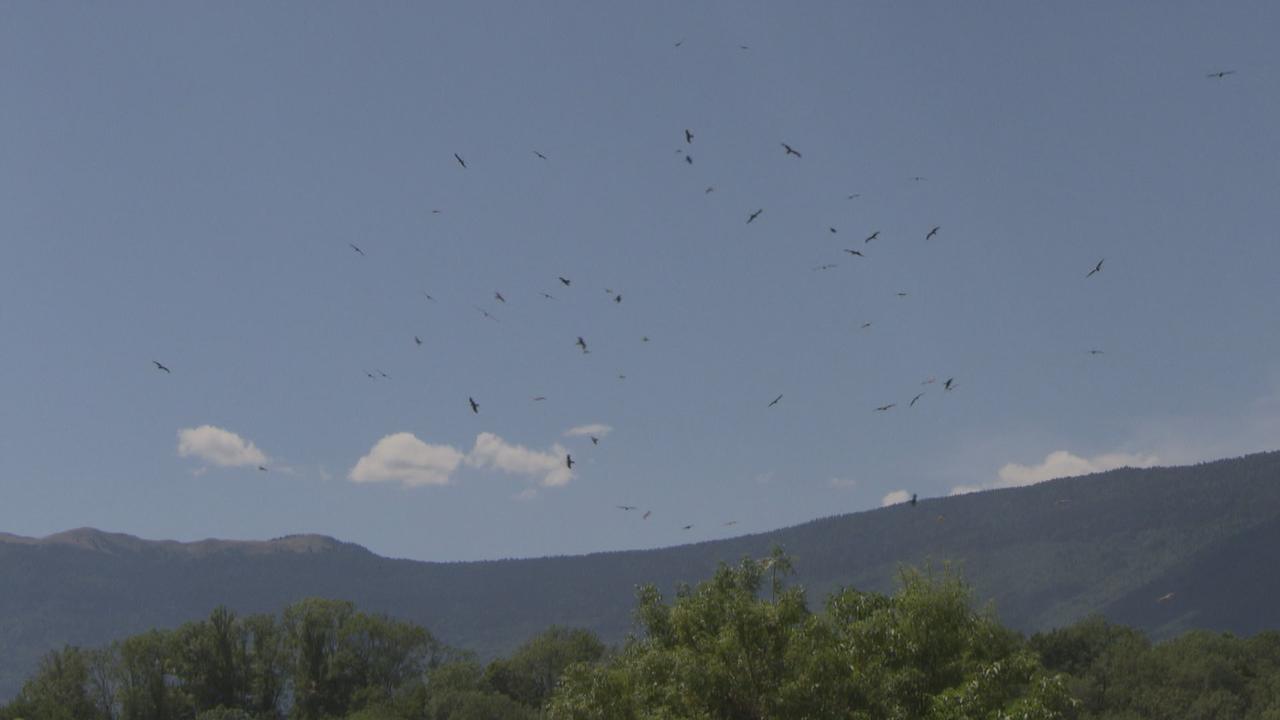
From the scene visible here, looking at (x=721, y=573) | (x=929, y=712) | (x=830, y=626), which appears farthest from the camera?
(x=721, y=573)

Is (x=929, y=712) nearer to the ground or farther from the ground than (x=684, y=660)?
nearer to the ground

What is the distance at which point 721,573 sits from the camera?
51.1m

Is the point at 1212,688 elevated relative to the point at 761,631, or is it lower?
lower

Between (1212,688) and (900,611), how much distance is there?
360 ft

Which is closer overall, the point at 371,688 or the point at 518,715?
the point at 518,715

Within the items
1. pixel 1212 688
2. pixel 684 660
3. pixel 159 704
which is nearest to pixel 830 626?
pixel 684 660

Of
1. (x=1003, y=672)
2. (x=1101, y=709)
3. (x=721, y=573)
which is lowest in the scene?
(x=1101, y=709)

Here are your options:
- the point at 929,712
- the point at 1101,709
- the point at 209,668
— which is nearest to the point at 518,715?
the point at 209,668

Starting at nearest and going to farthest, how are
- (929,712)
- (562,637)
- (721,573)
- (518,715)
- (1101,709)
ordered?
(929,712) < (721,573) < (518,715) < (1101,709) < (562,637)

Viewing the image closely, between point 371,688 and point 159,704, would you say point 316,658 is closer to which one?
point 371,688

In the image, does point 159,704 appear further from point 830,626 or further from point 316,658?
point 830,626

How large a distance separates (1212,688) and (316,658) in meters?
104

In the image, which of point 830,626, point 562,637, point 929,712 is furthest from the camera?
point 562,637

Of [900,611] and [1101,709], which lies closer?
[900,611]
